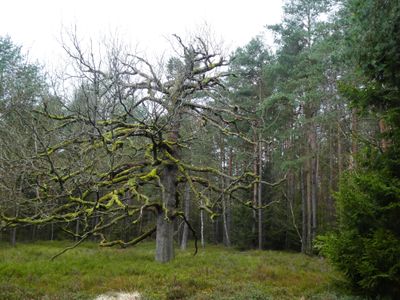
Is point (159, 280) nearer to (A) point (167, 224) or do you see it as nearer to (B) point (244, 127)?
(A) point (167, 224)

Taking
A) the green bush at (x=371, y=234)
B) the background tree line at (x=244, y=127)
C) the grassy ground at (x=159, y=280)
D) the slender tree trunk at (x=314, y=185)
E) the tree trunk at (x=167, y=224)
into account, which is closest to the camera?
the green bush at (x=371, y=234)

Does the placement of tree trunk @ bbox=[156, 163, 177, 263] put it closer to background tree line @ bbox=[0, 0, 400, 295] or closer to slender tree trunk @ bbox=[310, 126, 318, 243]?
background tree line @ bbox=[0, 0, 400, 295]

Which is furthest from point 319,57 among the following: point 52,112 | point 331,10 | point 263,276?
point 52,112

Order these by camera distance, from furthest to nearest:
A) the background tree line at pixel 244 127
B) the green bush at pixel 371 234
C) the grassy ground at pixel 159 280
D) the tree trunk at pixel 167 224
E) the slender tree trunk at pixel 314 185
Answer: the slender tree trunk at pixel 314 185 → the tree trunk at pixel 167 224 → the grassy ground at pixel 159 280 → the background tree line at pixel 244 127 → the green bush at pixel 371 234

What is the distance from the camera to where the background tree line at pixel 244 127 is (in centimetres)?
728

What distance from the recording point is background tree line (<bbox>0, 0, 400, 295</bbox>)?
23.9 feet

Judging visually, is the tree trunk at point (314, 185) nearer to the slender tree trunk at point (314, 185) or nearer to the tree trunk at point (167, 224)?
the slender tree trunk at point (314, 185)

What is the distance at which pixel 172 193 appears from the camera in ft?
40.6

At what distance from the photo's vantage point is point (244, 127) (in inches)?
906

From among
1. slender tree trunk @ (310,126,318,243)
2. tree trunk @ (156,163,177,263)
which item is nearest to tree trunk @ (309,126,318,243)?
slender tree trunk @ (310,126,318,243)

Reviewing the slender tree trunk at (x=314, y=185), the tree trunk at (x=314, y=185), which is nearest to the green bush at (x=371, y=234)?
the slender tree trunk at (x=314, y=185)

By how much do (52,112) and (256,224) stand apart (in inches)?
706

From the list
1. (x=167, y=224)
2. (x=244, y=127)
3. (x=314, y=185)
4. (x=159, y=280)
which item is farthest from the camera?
(x=244, y=127)

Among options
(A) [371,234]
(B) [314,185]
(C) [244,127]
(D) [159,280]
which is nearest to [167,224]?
(D) [159,280]
